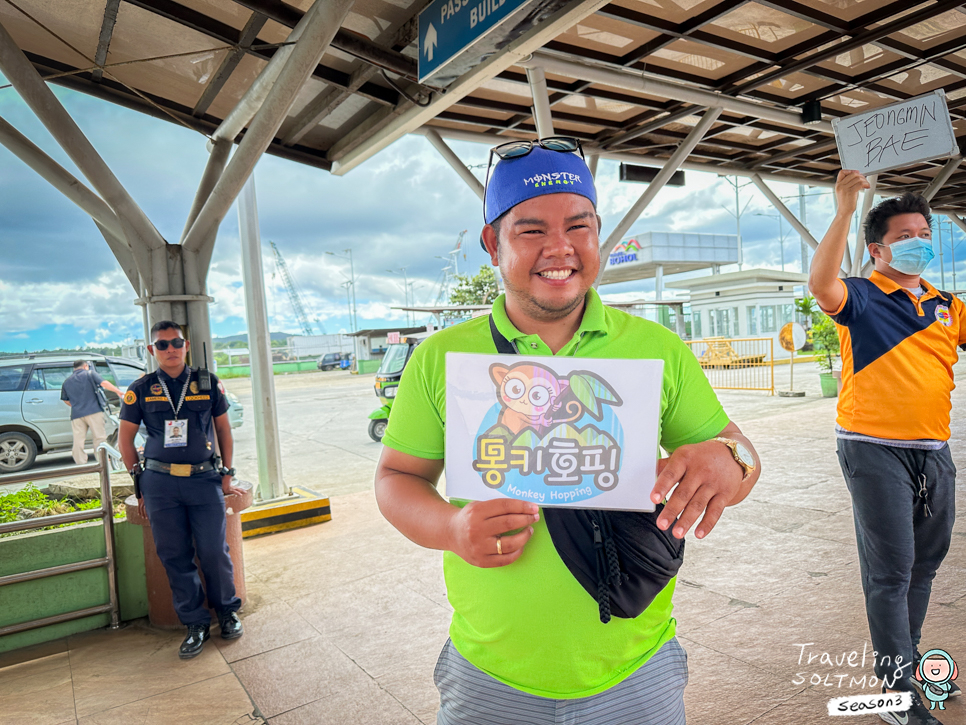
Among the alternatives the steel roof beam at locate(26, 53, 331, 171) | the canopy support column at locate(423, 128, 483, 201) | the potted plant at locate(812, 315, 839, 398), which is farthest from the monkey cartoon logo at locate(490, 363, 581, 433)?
the potted plant at locate(812, 315, 839, 398)

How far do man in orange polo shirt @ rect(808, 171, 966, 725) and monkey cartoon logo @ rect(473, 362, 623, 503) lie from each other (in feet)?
5.92

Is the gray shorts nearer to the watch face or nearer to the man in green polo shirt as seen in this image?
the man in green polo shirt

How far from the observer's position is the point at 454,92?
14.0 feet

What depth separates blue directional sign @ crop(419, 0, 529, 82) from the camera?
10.7 ft

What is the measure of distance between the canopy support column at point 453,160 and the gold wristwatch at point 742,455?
5334 mm

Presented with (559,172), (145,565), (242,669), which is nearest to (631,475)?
(559,172)

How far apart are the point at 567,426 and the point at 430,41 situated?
11.2 ft

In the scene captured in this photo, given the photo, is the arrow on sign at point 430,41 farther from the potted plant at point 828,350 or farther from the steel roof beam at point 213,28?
the potted plant at point 828,350

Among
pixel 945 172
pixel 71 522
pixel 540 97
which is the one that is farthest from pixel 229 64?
pixel 945 172

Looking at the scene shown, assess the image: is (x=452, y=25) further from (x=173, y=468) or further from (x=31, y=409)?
(x=31, y=409)

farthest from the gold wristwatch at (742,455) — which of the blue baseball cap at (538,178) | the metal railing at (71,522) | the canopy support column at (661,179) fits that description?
the canopy support column at (661,179)

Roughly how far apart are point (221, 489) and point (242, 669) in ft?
3.68

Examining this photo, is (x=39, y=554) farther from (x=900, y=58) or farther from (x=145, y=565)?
(x=900, y=58)

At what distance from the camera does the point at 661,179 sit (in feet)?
23.6
